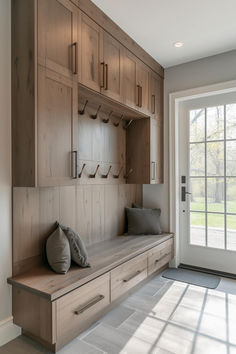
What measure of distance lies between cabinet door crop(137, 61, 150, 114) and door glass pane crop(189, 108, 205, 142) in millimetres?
726

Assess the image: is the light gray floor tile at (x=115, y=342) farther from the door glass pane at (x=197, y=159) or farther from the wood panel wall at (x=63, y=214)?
the door glass pane at (x=197, y=159)

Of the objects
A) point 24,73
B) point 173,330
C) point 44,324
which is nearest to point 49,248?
point 44,324

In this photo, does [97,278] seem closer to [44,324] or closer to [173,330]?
[44,324]

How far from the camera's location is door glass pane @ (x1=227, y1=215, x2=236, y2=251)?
9.57 ft

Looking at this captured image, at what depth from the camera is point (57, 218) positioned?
215 cm

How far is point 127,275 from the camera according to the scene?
2.24 m

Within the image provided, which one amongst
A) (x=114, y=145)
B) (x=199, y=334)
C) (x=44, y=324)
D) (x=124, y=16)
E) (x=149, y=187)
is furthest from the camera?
(x=149, y=187)

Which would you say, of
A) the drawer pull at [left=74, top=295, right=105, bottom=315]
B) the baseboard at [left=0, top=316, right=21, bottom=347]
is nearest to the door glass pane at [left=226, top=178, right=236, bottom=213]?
the drawer pull at [left=74, top=295, right=105, bottom=315]

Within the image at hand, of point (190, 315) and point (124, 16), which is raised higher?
point (124, 16)

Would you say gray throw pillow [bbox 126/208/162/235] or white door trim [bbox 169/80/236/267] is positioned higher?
white door trim [bbox 169/80/236/267]

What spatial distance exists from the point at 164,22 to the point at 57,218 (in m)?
2.12

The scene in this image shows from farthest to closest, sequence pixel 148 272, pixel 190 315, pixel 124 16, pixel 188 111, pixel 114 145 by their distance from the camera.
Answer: pixel 188 111, pixel 114 145, pixel 148 272, pixel 124 16, pixel 190 315

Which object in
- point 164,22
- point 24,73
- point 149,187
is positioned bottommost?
point 149,187

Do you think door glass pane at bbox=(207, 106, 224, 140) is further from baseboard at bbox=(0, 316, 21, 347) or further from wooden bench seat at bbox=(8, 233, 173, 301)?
baseboard at bbox=(0, 316, 21, 347)
